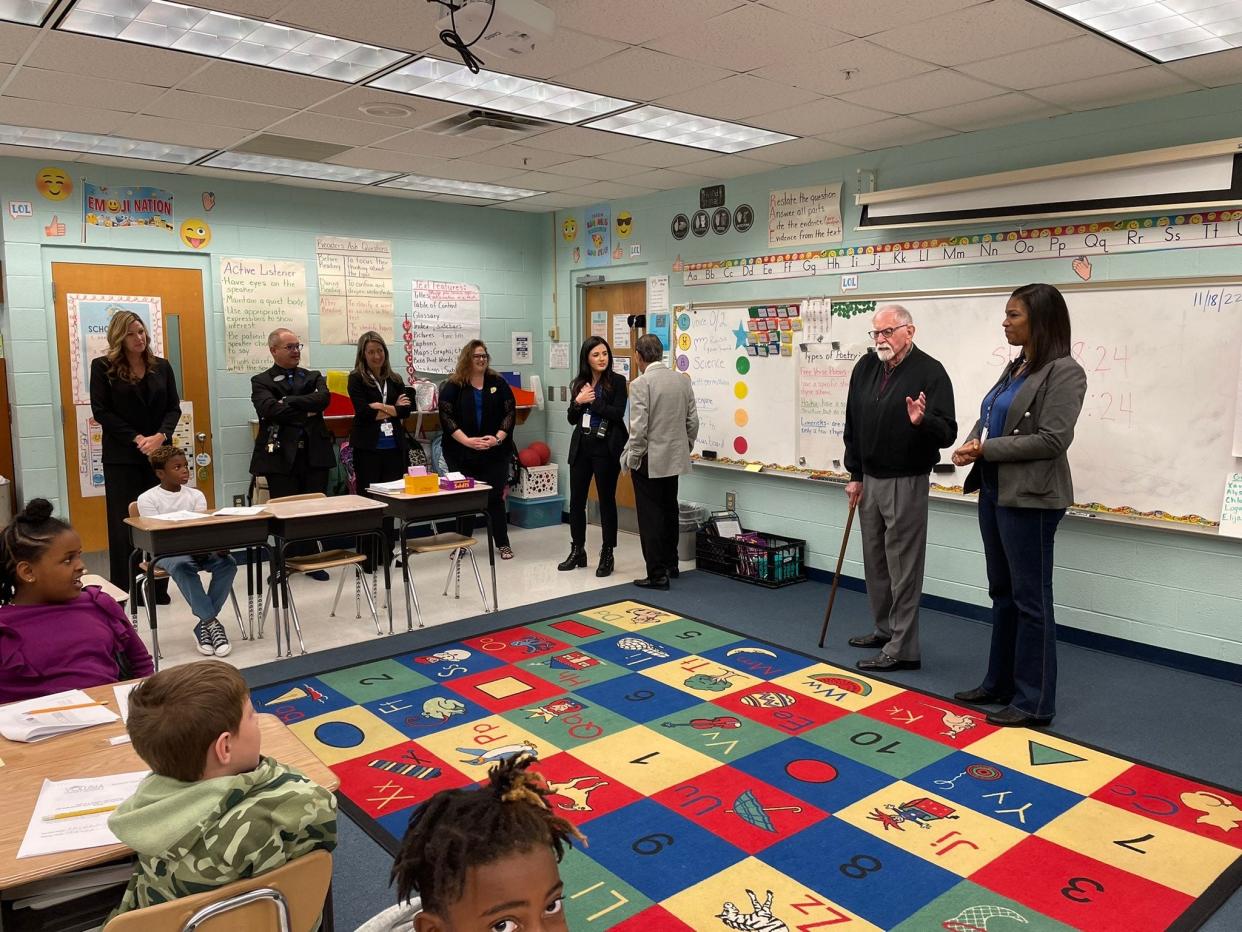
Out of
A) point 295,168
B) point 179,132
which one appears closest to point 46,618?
point 179,132

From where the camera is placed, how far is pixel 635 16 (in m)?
3.27

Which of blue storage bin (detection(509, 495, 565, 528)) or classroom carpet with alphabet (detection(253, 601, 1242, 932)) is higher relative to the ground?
blue storage bin (detection(509, 495, 565, 528))

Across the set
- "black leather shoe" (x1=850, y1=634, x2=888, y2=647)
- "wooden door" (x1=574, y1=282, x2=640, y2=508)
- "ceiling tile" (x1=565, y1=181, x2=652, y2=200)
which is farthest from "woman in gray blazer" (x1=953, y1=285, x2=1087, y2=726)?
"wooden door" (x1=574, y1=282, x2=640, y2=508)

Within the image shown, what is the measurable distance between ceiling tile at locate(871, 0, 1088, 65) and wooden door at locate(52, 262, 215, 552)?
4.94 m

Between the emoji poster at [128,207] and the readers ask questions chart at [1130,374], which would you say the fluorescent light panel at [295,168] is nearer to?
the emoji poster at [128,207]

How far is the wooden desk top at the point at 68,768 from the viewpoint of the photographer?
151cm

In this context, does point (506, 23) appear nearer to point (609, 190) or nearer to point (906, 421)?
point (906, 421)

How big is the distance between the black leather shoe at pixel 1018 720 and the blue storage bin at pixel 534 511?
480 centimetres

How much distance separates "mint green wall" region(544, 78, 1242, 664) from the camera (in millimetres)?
4160

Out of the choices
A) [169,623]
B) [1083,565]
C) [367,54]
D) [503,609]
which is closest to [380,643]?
[503,609]

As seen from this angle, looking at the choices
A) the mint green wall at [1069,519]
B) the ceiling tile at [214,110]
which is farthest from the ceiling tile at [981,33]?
the ceiling tile at [214,110]

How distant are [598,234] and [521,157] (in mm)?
1904

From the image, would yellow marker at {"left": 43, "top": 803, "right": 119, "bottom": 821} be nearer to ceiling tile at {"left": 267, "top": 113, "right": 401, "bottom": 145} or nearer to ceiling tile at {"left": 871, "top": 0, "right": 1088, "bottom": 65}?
ceiling tile at {"left": 871, "top": 0, "right": 1088, "bottom": 65}

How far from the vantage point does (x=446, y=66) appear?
393cm
